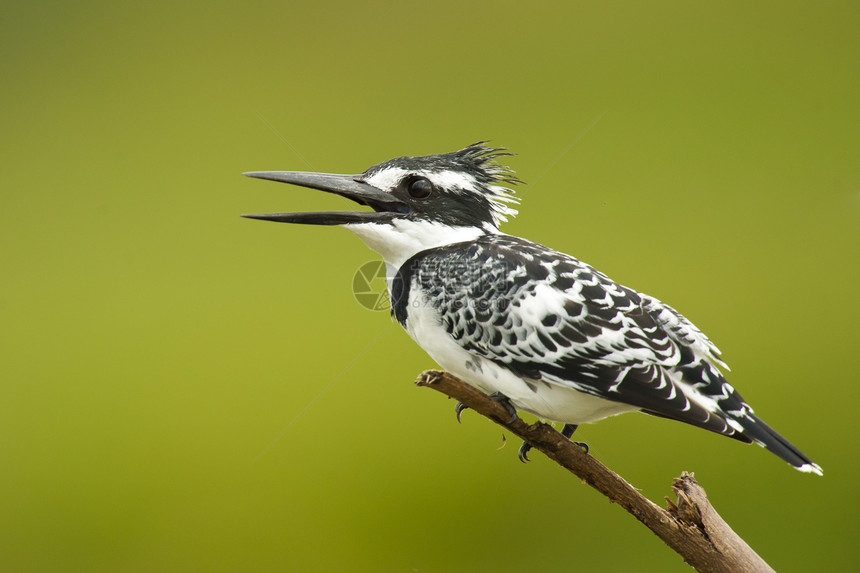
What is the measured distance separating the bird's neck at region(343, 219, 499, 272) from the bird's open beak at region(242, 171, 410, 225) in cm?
2

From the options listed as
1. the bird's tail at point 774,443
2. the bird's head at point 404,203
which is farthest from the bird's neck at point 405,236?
the bird's tail at point 774,443

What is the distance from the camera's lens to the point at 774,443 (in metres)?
1.59

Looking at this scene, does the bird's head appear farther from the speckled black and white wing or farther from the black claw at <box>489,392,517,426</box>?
the black claw at <box>489,392,517,426</box>

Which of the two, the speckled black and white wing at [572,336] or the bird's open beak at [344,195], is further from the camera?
the bird's open beak at [344,195]

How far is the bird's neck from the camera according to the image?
1750mm

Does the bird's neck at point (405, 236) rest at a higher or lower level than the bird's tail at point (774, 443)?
lower

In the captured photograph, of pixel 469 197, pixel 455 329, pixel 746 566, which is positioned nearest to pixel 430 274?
pixel 455 329

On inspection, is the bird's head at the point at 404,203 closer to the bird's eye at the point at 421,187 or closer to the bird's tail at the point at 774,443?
the bird's eye at the point at 421,187

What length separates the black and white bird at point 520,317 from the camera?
5.22ft

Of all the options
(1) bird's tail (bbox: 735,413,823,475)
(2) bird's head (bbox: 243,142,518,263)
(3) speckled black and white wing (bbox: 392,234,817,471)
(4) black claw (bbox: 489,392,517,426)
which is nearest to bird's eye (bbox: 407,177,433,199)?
(2) bird's head (bbox: 243,142,518,263)

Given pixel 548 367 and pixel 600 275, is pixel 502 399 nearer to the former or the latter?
pixel 548 367

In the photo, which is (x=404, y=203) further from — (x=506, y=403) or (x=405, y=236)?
(x=506, y=403)

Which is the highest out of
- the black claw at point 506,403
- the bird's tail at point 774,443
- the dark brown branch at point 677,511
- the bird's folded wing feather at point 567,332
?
the bird's tail at point 774,443

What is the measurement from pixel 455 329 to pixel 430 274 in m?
0.14
